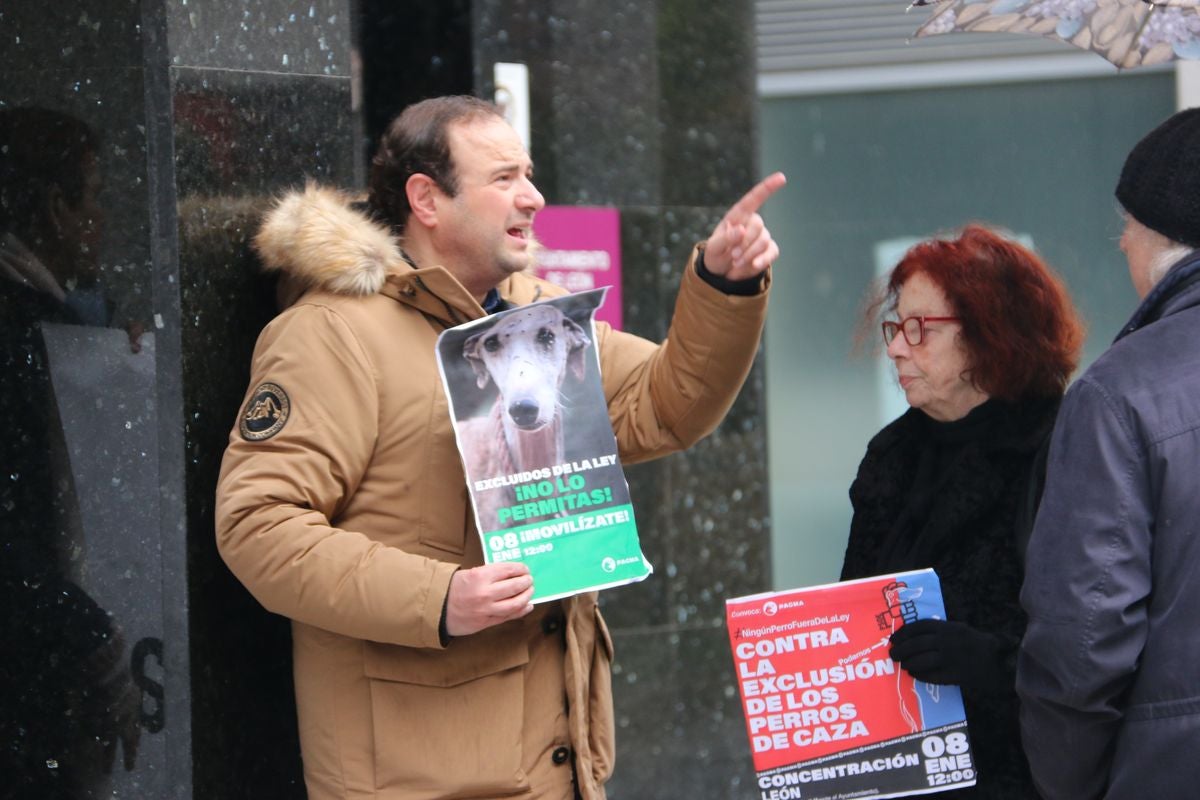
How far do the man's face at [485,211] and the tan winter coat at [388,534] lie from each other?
143 millimetres

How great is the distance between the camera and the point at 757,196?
9.74ft

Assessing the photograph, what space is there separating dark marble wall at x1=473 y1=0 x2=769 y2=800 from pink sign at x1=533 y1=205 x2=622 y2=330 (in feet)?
0.18

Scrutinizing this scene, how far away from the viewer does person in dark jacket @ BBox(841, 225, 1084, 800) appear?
3254 millimetres

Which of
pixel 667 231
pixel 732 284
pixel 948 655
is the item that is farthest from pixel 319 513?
pixel 667 231

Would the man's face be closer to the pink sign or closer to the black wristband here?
the black wristband

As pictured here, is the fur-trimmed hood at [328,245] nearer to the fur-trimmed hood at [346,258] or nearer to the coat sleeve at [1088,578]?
the fur-trimmed hood at [346,258]

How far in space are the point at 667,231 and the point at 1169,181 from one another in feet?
13.3

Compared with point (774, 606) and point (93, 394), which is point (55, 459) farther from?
point (774, 606)

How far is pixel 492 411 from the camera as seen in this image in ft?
10.00

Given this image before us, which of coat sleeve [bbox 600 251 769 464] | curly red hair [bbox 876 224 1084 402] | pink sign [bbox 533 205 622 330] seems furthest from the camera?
pink sign [bbox 533 205 622 330]

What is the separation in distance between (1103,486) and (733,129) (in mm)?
4504

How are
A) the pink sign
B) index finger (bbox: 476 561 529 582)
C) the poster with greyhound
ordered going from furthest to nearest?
the pink sign → the poster with greyhound → index finger (bbox: 476 561 529 582)

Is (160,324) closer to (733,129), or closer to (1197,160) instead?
(1197,160)

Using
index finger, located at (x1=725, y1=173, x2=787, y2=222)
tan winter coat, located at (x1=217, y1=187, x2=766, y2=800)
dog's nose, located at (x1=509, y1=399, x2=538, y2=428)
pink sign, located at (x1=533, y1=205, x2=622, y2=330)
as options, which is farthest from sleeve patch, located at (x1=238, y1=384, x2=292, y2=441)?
pink sign, located at (x1=533, y1=205, x2=622, y2=330)
